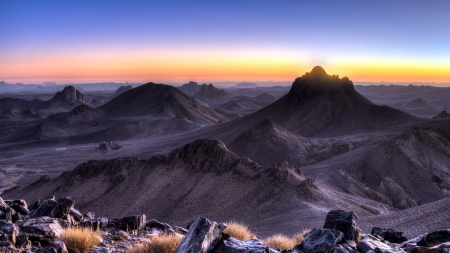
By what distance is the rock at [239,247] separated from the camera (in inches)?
284

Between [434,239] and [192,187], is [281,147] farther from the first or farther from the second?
[434,239]

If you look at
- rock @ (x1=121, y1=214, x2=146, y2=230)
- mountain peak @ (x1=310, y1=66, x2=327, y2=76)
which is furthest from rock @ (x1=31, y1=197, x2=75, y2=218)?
mountain peak @ (x1=310, y1=66, x2=327, y2=76)

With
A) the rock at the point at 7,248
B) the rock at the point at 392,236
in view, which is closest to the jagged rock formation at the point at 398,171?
the rock at the point at 392,236

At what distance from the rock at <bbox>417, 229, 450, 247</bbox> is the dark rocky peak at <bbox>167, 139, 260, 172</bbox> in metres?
22.1

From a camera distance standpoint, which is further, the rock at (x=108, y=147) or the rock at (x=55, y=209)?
the rock at (x=108, y=147)

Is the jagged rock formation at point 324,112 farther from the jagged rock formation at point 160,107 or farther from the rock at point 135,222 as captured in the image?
the rock at point 135,222

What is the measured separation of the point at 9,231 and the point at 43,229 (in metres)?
0.70

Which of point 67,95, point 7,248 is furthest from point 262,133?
point 67,95

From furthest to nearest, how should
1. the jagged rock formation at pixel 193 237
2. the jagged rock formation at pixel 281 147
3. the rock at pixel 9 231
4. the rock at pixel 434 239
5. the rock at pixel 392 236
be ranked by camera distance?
1. the jagged rock formation at pixel 281 147
2. the rock at pixel 392 236
3. the rock at pixel 434 239
4. the rock at pixel 9 231
5. the jagged rock formation at pixel 193 237

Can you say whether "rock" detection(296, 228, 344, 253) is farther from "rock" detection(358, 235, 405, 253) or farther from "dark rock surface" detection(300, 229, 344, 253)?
"rock" detection(358, 235, 405, 253)

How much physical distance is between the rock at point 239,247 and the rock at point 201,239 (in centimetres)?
16

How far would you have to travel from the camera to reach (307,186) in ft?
85.6

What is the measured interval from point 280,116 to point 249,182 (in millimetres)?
52271

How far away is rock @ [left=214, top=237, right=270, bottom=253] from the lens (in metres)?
7.21
